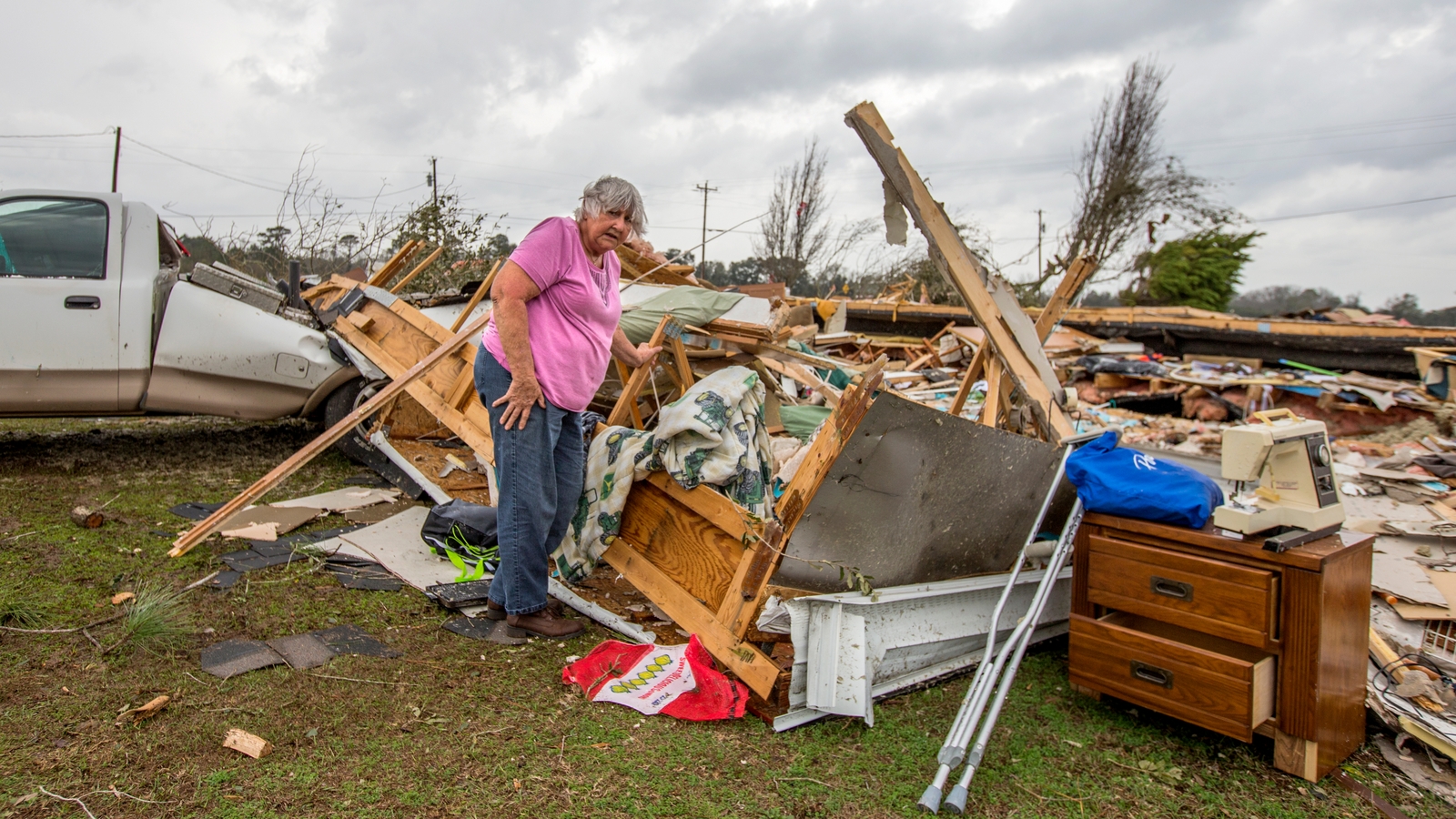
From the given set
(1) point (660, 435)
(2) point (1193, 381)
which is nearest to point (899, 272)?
(2) point (1193, 381)

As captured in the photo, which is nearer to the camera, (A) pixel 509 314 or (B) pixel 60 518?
(A) pixel 509 314

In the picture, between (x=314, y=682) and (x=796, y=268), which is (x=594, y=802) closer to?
(x=314, y=682)

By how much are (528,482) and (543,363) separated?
426mm

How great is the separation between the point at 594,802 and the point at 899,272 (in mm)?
A: 19422

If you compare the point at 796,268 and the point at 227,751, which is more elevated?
the point at 796,268

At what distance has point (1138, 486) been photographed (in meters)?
2.67

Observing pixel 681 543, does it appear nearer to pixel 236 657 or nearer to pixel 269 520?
pixel 236 657

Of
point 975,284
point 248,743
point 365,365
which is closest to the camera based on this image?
point 248,743

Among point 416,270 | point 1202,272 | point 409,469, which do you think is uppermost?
point 1202,272

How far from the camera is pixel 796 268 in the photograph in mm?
26141

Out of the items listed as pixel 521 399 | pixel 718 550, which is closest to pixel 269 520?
pixel 521 399

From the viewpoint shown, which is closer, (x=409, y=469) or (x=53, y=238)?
(x=409, y=469)

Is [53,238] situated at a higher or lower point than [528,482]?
higher

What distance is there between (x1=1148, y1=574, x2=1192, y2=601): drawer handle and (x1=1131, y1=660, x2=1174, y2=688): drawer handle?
230mm
